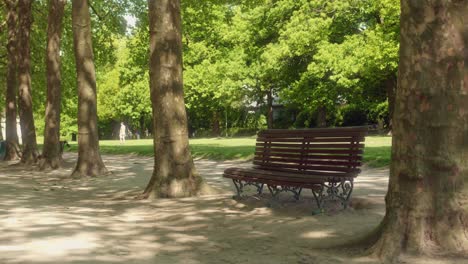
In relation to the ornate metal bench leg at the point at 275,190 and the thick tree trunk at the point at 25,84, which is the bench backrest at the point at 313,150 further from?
the thick tree trunk at the point at 25,84

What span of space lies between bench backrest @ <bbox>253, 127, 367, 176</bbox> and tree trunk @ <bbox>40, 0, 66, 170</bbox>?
11396 mm

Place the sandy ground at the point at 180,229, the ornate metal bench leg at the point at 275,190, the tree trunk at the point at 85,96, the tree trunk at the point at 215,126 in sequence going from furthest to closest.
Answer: the tree trunk at the point at 215,126 → the tree trunk at the point at 85,96 → the ornate metal bench leg at the point at 275,190 → the sandy ground at the point at 180,229

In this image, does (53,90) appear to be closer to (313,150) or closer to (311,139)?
(311,139)

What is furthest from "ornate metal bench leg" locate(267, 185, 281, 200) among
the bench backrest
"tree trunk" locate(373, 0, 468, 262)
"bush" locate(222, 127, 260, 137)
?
"bush" locate(222, 127, 260, 137)

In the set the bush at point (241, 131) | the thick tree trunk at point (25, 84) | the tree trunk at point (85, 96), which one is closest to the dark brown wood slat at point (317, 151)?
the tree trunk at point (85, 96)

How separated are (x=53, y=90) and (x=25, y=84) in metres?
3.80

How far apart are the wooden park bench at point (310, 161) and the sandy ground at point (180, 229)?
0.41 m

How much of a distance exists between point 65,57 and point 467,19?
26.9m

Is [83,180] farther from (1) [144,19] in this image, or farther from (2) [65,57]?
(2) [65,57]

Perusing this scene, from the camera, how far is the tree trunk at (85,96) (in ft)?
51.1

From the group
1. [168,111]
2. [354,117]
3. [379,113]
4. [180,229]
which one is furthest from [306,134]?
[354,117]

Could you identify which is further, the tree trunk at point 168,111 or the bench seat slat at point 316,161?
the tree trunk at point 168,111

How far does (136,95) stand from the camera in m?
55.8

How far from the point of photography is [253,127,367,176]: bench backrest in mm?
7605
